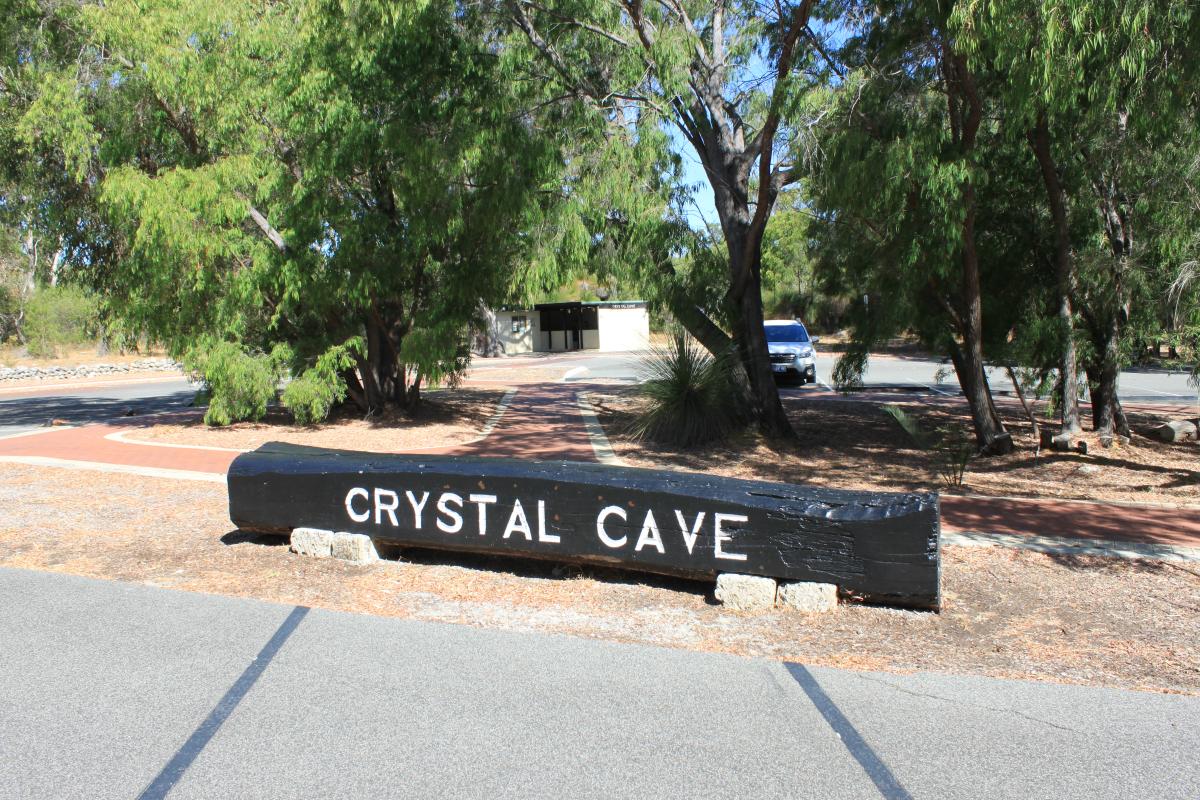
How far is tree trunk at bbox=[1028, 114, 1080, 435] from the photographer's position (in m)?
11.8

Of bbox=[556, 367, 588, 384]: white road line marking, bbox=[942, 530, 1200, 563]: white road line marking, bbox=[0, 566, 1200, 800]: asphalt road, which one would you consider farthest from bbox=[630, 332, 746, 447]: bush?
bbox=[556, 367, 588, 384]: white road line marking

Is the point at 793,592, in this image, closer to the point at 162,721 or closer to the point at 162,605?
the point at 162,721

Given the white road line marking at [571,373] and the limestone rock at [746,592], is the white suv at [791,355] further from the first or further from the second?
the limestone rock at [746,592]

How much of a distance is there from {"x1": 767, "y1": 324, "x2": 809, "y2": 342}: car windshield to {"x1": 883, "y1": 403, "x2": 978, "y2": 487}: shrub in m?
9.84

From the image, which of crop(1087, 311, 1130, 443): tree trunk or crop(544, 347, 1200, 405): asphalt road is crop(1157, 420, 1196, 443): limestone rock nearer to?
crop(1087, 311, 1130, 443): tree trunk

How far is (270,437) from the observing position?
1560 cm

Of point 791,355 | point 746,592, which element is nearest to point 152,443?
point 746,592

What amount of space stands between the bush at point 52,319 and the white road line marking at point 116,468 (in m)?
29.0

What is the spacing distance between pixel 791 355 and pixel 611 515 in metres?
18.9

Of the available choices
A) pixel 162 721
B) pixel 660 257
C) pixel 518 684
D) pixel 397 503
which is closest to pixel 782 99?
pixel 660 257

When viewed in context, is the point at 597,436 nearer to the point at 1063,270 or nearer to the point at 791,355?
the point at 1063,270

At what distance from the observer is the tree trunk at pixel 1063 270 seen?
1183 cm

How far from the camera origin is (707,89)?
13.4 m

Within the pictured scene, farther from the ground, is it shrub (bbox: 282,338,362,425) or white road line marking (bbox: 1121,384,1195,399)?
shrub (bbox: 282,338,362,425)
